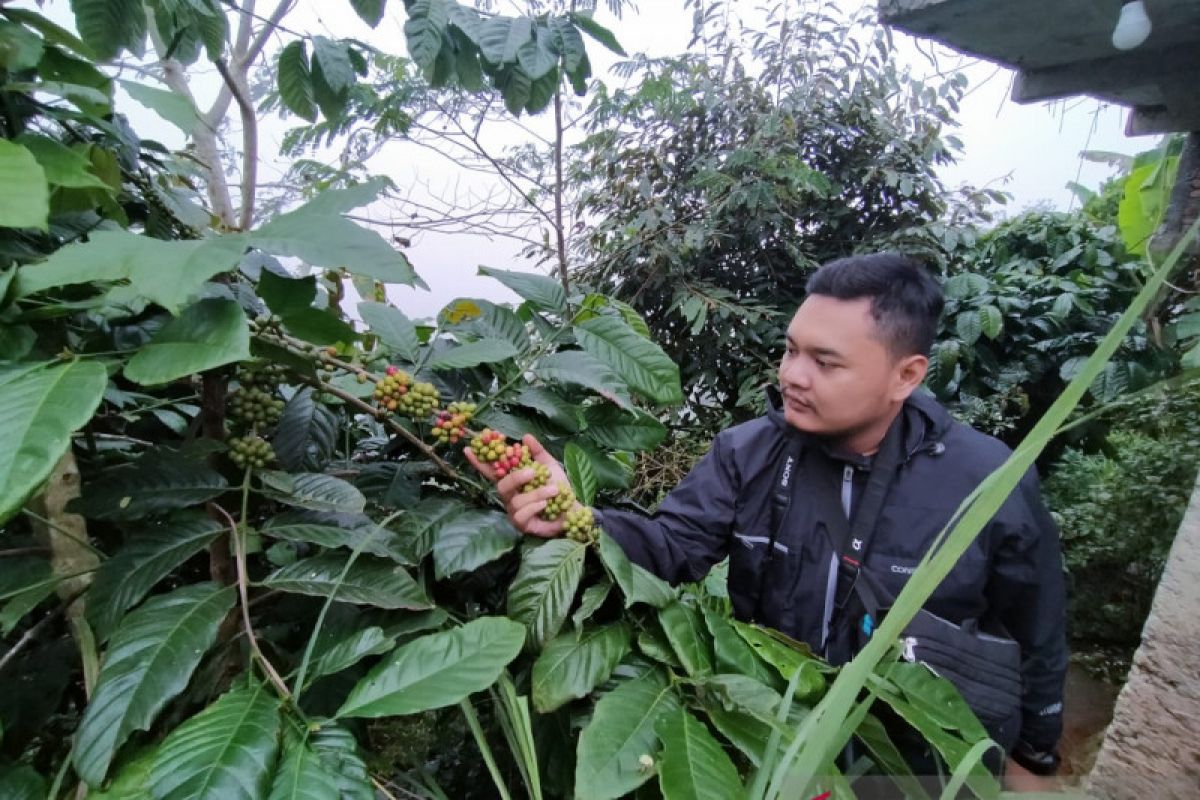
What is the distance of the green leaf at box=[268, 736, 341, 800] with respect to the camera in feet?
1.53

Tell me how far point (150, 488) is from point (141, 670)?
0.59 feet

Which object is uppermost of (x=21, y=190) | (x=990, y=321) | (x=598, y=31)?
(x=598, y=31)

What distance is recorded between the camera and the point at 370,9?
982mm

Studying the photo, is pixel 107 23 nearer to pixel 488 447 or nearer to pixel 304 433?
pixel 304 433

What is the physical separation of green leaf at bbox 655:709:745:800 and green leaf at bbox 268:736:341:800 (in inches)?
9.7

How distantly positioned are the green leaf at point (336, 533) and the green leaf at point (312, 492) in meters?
0.02

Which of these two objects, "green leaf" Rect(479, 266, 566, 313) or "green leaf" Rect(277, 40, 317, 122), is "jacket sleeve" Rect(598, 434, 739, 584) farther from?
"green leaf" Rect(277, 40, 317, 122)

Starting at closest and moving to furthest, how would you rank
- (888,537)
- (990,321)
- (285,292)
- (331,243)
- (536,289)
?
1. (331,243)
2. (285,292)
3. (536,289)
4. (888,537)
5. (990,321)

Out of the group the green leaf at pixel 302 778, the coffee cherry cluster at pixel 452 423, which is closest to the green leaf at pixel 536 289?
the coffee cherry cluster at pixel 452 423

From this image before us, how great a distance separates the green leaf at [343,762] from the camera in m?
0.50

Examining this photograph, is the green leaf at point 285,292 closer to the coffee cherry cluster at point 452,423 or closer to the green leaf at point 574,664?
the coffee cherry cluster at point 452,423

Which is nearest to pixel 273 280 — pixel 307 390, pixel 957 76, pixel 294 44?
pixel 307 390

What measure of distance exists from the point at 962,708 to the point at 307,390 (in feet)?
2.68

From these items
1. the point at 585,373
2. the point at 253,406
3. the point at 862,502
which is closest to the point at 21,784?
the point at 253,406
